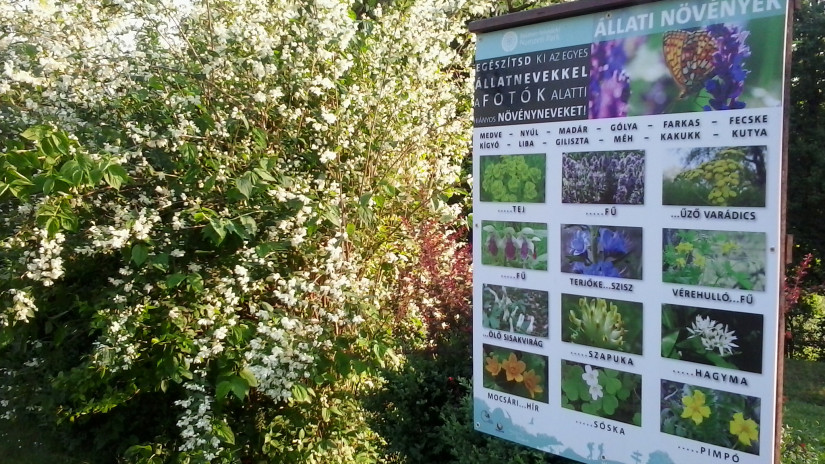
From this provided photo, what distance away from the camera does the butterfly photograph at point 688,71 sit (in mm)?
2154

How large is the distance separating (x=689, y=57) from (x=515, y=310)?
1146 mm

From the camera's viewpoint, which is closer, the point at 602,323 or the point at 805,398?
the point at 602,323

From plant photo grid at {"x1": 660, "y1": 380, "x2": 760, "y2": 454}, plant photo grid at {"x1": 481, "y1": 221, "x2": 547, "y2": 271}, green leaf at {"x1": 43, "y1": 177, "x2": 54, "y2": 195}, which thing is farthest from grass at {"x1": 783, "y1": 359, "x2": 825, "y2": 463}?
green leaf at {"x1": 43, "y1": 177, "x2": 54, "y2": 195}

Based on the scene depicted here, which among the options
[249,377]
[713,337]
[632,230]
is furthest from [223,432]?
[713,337]

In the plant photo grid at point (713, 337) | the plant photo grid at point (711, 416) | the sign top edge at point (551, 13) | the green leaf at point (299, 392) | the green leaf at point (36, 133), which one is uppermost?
the sign top edge at point (551, 13)

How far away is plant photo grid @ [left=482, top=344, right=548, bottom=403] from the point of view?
2.73m

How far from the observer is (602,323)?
2.52 m

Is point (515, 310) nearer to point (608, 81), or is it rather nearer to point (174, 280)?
point (608, 81)

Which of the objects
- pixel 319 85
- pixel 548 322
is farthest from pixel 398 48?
pixel 548 322

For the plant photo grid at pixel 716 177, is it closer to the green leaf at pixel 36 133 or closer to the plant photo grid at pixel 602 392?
the plant photo grid at pixel 602 392

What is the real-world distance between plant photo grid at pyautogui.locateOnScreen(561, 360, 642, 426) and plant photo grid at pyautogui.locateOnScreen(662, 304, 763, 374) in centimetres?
19

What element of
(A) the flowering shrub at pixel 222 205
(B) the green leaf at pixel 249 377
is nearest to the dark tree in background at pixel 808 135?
(A) the flowering shrub at pixel 222 205

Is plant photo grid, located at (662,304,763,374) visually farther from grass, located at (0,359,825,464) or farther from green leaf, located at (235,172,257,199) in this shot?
grass, located at (0,359,825,464)

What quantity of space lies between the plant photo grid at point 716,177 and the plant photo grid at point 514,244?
1.74 ft
